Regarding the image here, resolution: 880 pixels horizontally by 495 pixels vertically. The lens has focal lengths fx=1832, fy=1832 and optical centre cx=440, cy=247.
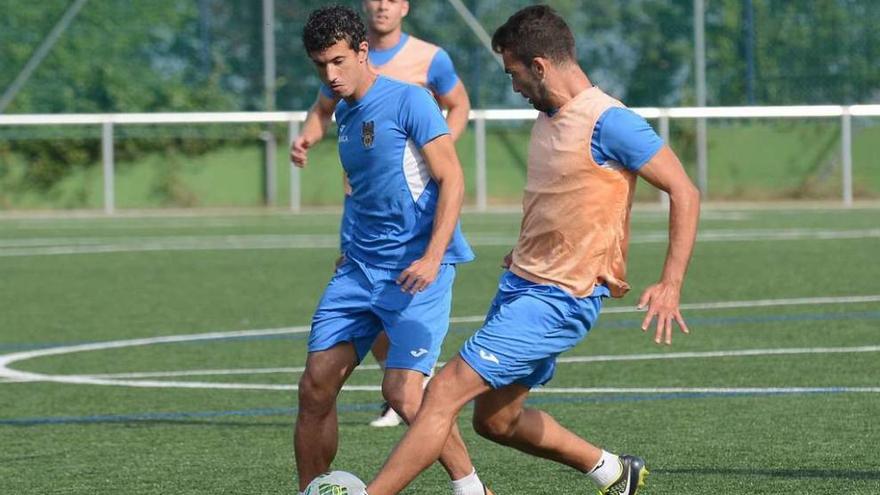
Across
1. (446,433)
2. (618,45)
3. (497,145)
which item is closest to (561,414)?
(446,433)

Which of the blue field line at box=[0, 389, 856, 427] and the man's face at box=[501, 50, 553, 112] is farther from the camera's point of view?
the blue field line at box=[0, 389, 856, 427]

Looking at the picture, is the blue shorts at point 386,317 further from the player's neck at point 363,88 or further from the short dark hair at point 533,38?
the short dark hair at point 533,38

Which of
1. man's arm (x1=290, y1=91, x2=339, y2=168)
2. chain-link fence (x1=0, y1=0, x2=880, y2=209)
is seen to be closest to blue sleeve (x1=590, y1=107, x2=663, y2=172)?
man's arm (x1=290, y1=91, x2=339, y2=168)

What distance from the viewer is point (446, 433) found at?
5.77m

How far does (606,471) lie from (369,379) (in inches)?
157

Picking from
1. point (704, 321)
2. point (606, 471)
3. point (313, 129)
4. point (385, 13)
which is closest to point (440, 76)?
point (385, 13)

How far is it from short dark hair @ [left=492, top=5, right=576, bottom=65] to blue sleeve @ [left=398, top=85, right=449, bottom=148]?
64 centimetres

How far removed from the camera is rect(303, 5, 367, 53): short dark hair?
6.31m

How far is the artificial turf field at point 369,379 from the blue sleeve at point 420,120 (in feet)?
4.46

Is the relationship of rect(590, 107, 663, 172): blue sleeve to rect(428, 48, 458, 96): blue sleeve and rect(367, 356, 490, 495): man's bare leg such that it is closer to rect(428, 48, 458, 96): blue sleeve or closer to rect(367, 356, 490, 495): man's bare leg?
rect(367, 356, 490, 495): man's bare leg

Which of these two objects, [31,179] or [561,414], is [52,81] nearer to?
[31,179]

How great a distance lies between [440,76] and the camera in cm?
912

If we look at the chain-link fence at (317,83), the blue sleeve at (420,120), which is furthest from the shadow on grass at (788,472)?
the chain-link fence at (317,83)

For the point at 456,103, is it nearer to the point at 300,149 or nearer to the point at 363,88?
the point at 300,149
